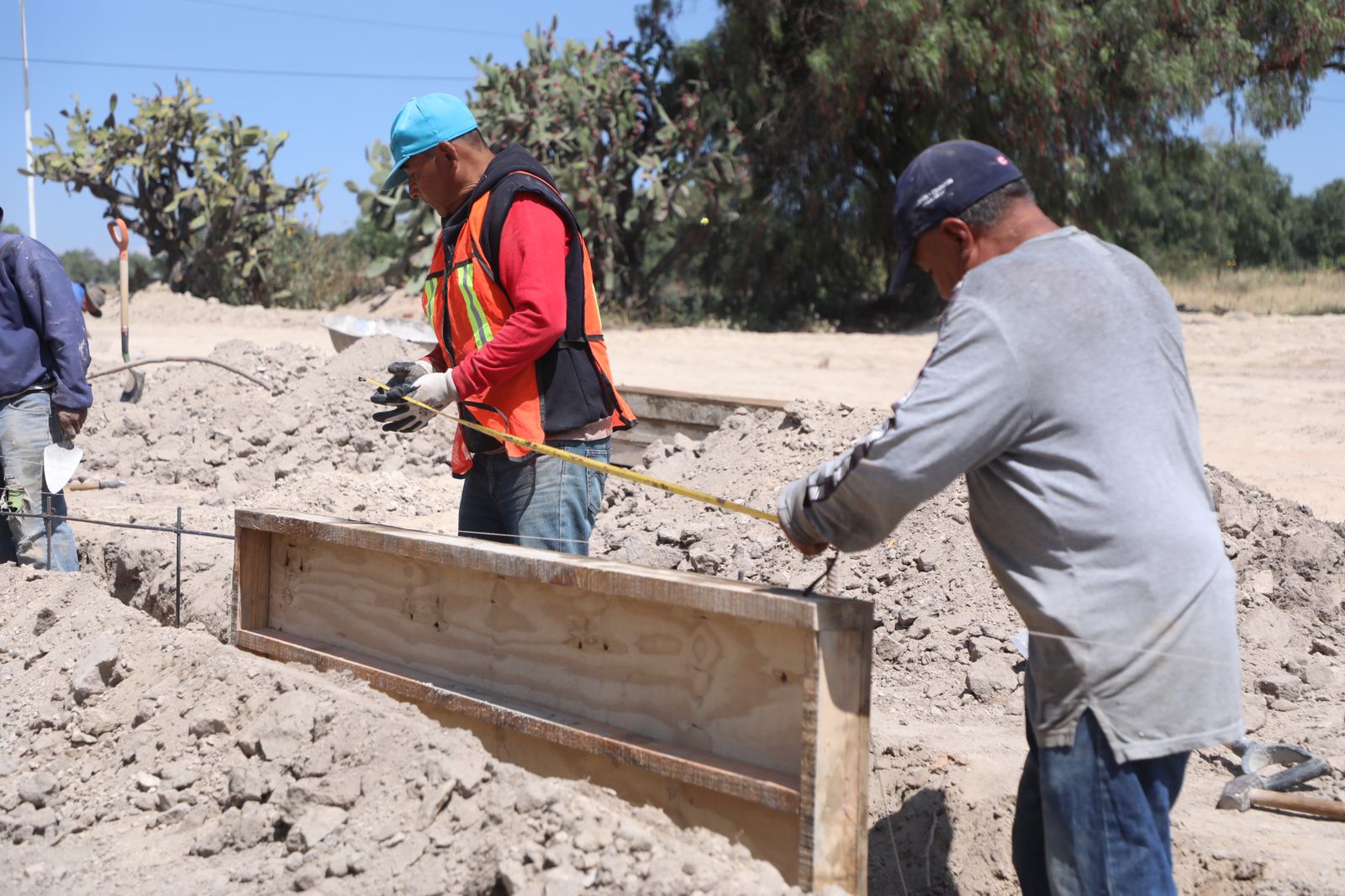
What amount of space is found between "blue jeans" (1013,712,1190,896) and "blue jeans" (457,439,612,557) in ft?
5.26

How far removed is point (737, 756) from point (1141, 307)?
1.38 m

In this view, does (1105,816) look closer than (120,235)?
Yes

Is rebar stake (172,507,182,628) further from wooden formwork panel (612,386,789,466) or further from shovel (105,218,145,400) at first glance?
shovel (105,218,145,400)

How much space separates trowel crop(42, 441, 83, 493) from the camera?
5.36 metres

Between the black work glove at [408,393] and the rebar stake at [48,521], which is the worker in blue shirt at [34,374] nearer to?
the rebar stake at [48,521]

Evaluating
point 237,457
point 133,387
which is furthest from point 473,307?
point 133,387

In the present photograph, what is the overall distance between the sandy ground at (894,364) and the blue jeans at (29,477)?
6.47 metres

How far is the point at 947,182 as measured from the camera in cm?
225

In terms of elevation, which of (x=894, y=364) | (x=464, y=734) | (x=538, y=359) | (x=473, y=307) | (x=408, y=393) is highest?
(x=473, y=307)

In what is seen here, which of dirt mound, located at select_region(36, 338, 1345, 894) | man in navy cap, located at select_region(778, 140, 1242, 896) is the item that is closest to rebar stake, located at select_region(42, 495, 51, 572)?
dirt mound, located at select_region(36, 338, 1345, 894)

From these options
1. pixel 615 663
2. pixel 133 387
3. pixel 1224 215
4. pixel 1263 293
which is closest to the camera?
pixel 615 663

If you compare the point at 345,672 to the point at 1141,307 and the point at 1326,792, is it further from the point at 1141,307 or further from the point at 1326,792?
the point at 1326,792

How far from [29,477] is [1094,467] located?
15.9 ft

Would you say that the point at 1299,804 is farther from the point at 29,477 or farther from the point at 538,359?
the point at 29,477
